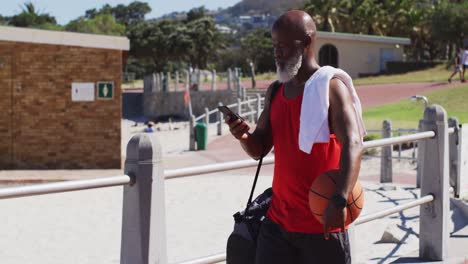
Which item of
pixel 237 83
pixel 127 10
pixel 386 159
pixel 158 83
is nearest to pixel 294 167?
pixel 386 159

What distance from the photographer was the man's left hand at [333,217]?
11.2 ft

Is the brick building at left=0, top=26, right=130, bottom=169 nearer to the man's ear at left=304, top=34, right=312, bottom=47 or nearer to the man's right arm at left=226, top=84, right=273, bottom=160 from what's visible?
the man's right arm at left=226, top=84, right=273, bottom=160

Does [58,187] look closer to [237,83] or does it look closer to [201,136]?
[201,136]

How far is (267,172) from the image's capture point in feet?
58.0

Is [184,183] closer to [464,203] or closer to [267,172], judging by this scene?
[267,172]

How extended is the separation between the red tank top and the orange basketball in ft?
0.49

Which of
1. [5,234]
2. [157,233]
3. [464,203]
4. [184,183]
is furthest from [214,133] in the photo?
[157,233]

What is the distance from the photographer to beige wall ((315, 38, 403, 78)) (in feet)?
160

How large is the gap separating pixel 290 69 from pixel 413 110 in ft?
69.9

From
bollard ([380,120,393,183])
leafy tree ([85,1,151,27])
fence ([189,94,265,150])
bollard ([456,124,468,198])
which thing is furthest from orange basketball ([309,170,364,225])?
leafy tree ([85,1,151,27])

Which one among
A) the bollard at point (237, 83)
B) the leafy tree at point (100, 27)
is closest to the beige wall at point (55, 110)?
the bollard at point (237, 83)

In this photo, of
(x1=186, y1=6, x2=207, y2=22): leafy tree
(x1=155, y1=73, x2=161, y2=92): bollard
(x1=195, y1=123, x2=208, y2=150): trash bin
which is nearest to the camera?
(x1=195, y1=123, x2=208, y2=150): trash bin

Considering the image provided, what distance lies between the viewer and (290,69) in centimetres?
371

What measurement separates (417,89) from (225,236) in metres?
25.8
